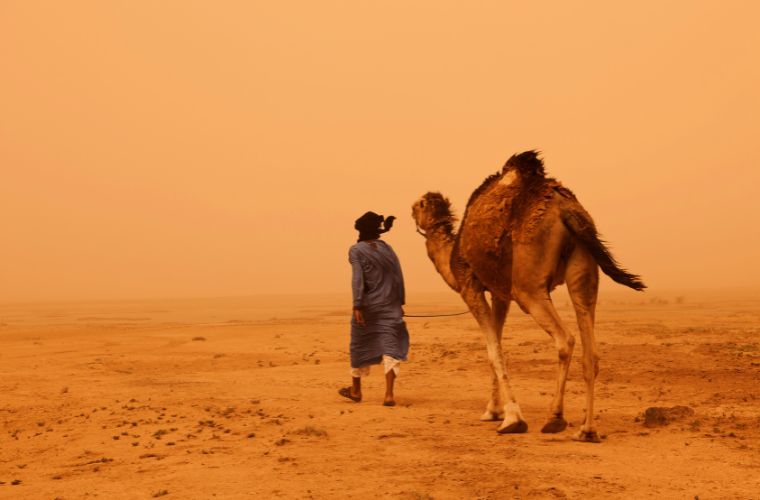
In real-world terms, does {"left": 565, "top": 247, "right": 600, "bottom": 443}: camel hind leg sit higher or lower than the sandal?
higher

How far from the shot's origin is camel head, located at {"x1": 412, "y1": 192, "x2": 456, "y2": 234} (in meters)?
9.31

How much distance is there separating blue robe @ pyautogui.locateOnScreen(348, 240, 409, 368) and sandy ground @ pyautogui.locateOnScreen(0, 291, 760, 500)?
28.5 inches

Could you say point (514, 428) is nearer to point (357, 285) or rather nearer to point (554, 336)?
point (554, 336)

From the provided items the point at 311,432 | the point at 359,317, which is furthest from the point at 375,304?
the point at 311,432

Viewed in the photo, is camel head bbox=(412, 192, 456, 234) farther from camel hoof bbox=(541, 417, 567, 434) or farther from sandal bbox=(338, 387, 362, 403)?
camel hoof bbox=(541, 417, 567, 434)

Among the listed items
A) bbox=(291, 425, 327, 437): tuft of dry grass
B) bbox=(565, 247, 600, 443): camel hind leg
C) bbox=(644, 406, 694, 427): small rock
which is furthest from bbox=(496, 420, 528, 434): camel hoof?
bbox=(291, 425, 327, 437): tuft of dry grass

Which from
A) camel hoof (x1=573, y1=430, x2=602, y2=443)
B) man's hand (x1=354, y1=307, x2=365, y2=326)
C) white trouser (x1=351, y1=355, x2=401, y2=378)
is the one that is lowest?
camel hoof (x1=573, y1=430, x2=602, y2=443)

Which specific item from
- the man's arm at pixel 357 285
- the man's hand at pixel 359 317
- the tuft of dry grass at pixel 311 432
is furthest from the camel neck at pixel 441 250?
the tuft of dry grass at pixel 311 432

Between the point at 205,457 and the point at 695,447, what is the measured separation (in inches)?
180

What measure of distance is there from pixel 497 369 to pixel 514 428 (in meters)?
0.81

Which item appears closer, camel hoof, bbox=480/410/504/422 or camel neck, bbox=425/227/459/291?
camel hoof, bbox=480/410/504/422

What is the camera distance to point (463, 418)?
855cm

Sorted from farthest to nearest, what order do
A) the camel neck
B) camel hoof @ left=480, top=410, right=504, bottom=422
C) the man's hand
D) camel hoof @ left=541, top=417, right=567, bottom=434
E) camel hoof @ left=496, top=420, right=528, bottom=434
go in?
the man's hand, the camel neck, camel hoof @ left=480, top=410, right=504, bottom=422, camel hoof @ left=496, top=420, right=528, bottom=434, camel hoof @ left=541, top=417, right=567, bottom=434

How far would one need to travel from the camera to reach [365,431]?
770cm
